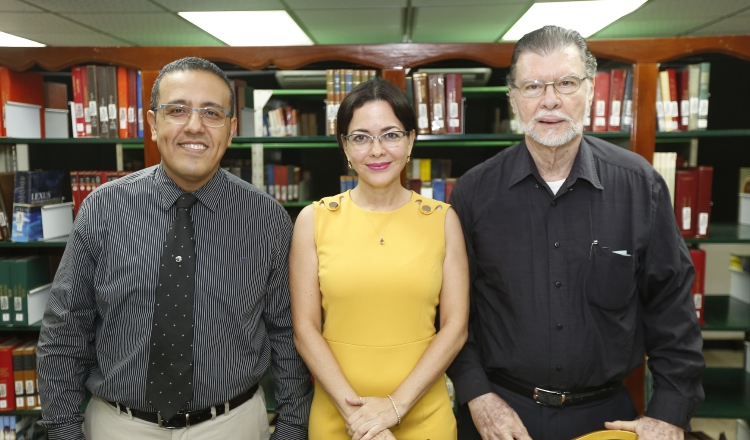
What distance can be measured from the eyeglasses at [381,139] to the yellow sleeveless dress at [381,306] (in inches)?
9.2

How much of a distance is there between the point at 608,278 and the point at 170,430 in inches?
52.3

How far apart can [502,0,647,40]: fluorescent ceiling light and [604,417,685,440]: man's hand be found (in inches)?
156

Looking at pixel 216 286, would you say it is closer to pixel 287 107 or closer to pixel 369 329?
pixel 369 329

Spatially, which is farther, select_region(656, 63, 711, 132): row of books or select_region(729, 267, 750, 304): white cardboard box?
select_region(729, 267, 750, 304): white cardboard box

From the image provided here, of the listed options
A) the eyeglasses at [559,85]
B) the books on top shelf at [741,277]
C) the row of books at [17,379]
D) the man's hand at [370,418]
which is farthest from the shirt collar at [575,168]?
the row of books at [17,379]

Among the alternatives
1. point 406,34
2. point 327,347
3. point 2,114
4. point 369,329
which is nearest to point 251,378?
point 327,347

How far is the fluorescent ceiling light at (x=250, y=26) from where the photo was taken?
199 inches

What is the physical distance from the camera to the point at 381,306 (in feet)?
Result: 5.12

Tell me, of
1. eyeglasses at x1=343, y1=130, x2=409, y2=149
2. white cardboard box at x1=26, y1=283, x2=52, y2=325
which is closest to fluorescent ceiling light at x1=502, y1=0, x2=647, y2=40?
eyeglasses at x1=343, y1=130, x2=409, y2=149

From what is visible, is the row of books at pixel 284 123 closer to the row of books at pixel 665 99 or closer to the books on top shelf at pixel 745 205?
the row of books at pixel 665 99

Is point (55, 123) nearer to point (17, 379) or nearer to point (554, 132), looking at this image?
point (17, 379)

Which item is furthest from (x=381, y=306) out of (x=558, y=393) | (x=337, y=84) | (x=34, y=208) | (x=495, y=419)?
(x=34, y=208)

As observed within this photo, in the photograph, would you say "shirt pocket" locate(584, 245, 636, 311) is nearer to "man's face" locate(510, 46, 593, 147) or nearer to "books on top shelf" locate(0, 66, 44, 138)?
"man's face" locate(510, 46, 593, 147)

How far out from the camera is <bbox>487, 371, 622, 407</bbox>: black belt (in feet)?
5.08
